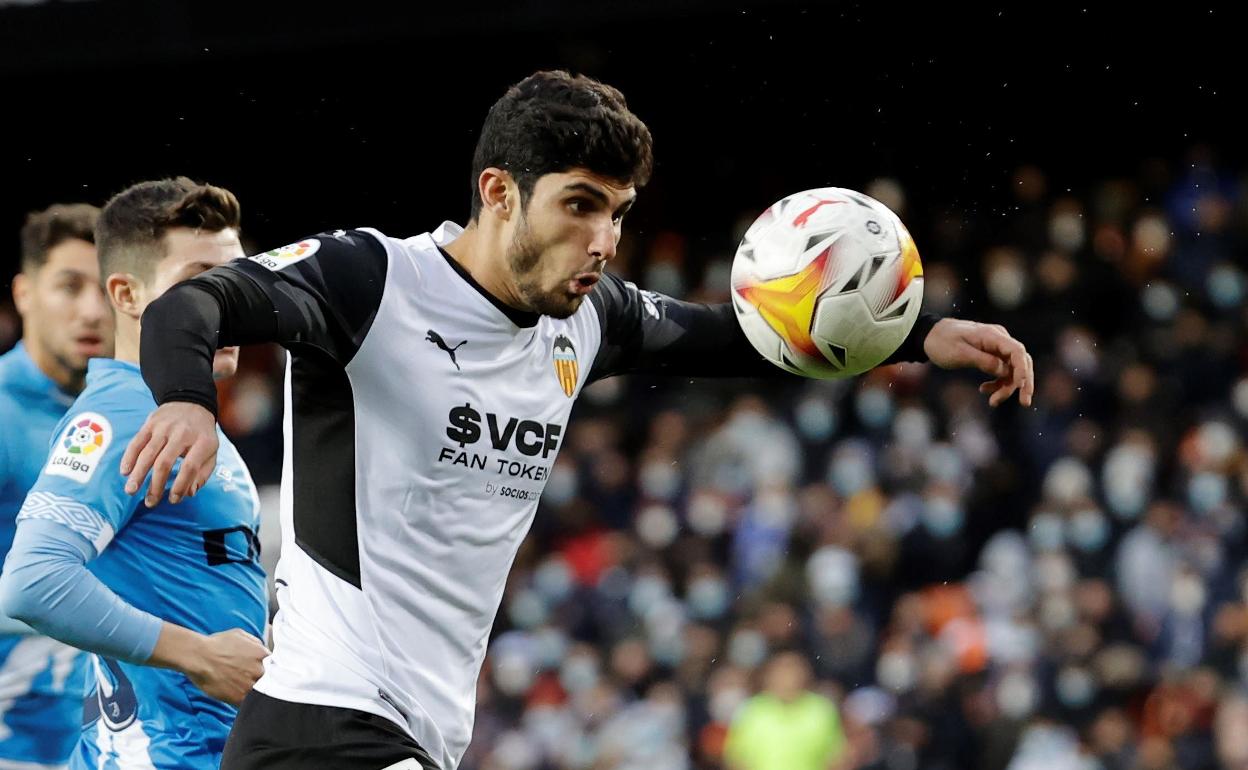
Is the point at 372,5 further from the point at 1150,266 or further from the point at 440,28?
the point at 1150,266

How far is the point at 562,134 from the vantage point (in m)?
3.80

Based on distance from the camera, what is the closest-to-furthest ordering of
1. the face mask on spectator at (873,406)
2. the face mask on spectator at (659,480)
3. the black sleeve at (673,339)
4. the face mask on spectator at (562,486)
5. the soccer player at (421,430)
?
the soccer player at (421,430), the black sleeve at (673,339), the face mask on spectator at (873,406), the face mask on spectator at (659,480), the face mask on spectator at (562,486)

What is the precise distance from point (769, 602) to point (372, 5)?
678cm

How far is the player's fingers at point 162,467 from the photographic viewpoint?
299 centimetres

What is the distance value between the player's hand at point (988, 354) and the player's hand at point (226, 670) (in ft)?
6.26

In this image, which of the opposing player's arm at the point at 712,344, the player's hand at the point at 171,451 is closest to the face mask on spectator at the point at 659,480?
the opposing player's arm at the point at 712,344

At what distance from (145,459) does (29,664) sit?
8.60 feet

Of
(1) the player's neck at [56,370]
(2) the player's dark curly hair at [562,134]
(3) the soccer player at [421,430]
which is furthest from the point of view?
(1) the player's neck at [56,370]

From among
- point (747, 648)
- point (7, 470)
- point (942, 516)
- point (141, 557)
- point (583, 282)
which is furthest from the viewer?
point (942, 516)

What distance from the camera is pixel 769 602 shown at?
1444 cm

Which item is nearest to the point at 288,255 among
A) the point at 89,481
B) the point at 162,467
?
the point at 162,467

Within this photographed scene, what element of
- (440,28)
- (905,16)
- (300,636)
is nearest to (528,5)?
(440,28)

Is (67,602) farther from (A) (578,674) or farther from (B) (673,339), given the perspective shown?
(A) (578,674)

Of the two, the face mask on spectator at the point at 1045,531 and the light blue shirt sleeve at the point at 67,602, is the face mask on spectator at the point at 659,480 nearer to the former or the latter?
the face mask on spectator at the point at 1045,531
